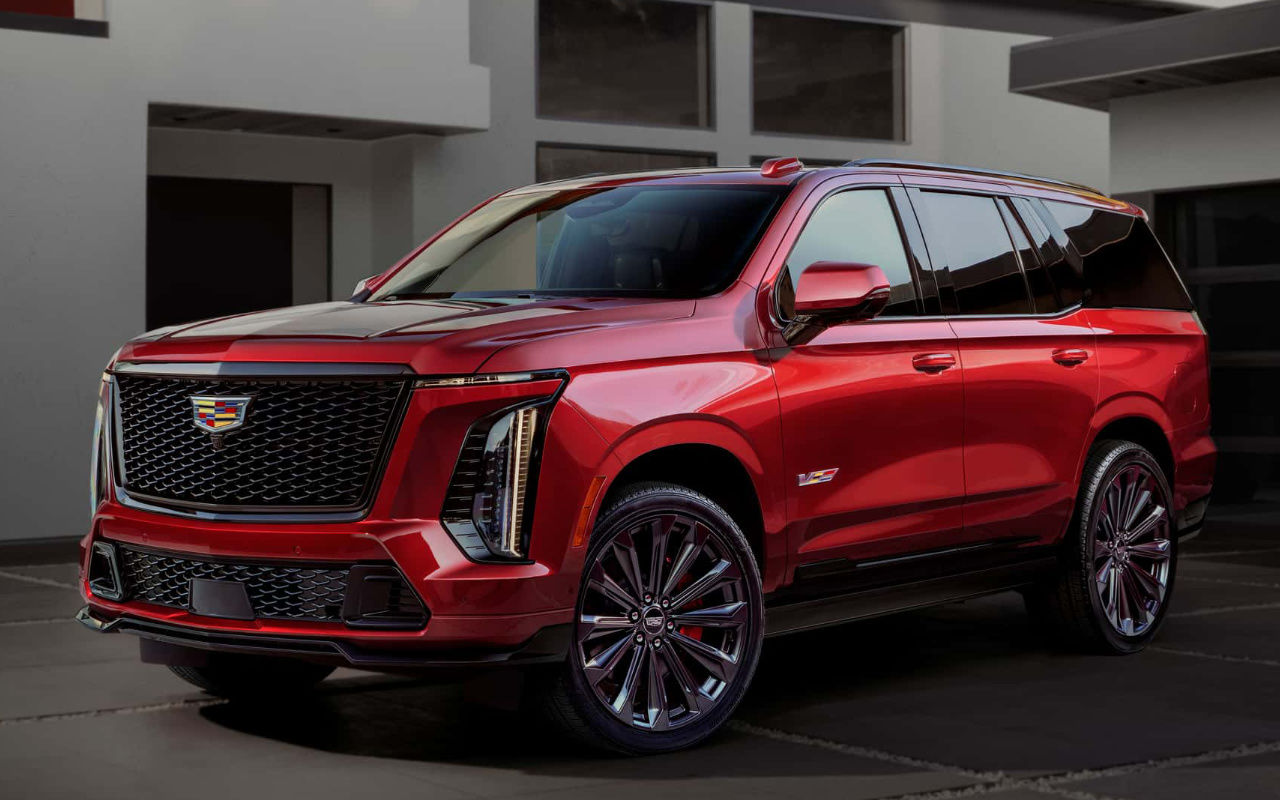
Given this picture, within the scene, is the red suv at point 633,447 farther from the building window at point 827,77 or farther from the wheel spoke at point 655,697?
the building window at point 827,77

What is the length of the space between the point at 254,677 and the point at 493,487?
190 centimetres

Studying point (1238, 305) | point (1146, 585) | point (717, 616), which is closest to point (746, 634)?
point (717, 616)

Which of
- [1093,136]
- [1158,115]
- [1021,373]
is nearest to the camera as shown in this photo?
[1021,373]

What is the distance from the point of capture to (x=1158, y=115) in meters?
15.3

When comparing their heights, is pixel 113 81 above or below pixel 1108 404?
above

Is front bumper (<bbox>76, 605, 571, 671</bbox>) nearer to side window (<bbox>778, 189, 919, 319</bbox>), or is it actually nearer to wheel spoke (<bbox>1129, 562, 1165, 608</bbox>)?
side window (<bbox>778, 189, 919, 319</bbox>)

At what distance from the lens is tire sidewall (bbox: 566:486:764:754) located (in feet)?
18.9

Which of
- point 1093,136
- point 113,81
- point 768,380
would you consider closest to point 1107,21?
point 1093,136

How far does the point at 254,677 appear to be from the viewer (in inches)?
272

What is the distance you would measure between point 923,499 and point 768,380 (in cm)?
101

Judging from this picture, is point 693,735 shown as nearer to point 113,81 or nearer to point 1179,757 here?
point 1179,757

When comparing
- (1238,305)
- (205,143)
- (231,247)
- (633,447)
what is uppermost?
(205,143)

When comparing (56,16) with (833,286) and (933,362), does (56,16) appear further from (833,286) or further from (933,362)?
(833,286)

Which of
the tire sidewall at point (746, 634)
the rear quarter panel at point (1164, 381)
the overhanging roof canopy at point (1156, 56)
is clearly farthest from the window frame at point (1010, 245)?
the overhanging roof canopy at point (1156, 56)
